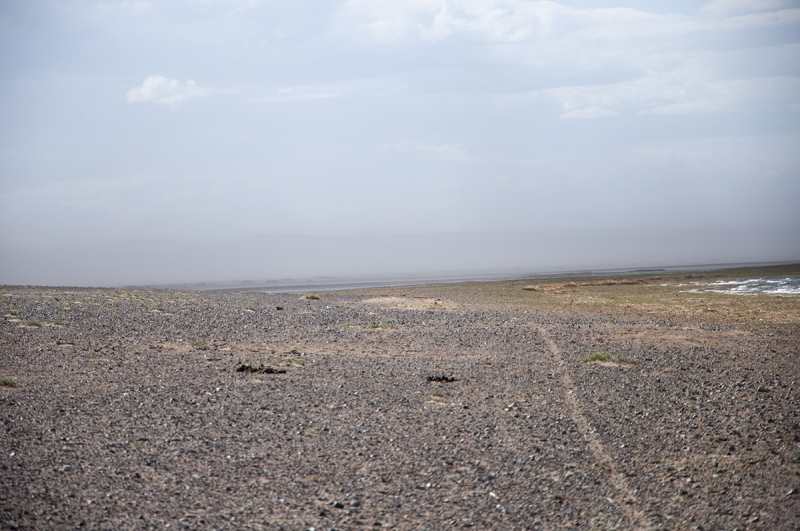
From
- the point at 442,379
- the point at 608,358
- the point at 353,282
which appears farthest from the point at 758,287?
the point at 353,282

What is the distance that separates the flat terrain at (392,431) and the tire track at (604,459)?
4 centimetres

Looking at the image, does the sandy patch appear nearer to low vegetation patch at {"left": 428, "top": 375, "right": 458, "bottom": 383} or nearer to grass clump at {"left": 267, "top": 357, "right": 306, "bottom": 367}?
grass clump at {"left": 267, "top": 357, "right": 306, "bottom": 367}

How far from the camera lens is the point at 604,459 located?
27.2 ft

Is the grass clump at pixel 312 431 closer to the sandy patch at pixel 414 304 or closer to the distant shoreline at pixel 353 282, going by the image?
the sandy patch at pixel 414 304

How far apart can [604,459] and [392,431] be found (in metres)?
3.09

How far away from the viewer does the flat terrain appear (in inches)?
266

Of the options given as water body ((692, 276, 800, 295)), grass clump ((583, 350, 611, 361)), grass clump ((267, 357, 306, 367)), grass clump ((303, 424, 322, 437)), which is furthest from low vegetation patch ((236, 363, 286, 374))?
water body ((692, 276, 800, 295))

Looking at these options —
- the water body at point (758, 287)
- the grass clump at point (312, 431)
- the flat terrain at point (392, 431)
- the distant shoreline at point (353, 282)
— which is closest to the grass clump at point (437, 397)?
the flat terrain at point (392, 431)

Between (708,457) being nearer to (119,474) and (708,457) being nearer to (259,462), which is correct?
(259,462)

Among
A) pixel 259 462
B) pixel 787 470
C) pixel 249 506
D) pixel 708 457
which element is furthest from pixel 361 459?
pixel 787 470

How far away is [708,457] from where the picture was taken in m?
8.44

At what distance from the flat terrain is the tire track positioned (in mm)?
39

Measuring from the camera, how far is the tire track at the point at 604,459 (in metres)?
6.77

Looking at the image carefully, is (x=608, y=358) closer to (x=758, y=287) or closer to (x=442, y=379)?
(x=442, y=379)
